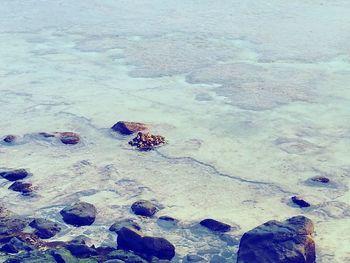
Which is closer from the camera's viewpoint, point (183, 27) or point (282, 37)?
point (282, 37)

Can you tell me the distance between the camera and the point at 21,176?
8.94 metres

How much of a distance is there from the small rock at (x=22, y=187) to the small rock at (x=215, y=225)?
90.9 inches

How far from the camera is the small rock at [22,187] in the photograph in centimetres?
856

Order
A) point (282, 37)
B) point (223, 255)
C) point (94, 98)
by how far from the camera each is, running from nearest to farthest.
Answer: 1. point (223, 255)
2. point (94, 98)
3. point (282, 37)

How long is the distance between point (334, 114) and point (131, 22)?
287 inches

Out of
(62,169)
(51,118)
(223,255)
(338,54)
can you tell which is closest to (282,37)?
(338,54)

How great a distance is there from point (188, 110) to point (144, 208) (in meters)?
3.53

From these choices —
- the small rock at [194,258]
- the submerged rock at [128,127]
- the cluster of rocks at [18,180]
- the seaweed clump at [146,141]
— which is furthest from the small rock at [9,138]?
the small rock at [194,258]

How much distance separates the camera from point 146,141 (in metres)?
9.91

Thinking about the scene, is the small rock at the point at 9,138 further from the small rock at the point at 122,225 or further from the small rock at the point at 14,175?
the small rock at the point at 122,225

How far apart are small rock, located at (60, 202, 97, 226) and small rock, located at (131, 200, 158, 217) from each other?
0.48 metres

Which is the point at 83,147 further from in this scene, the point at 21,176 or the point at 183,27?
the point at 183,27

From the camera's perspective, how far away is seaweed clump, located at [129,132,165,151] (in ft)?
32.3

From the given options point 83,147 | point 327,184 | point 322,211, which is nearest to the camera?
point 322,211
